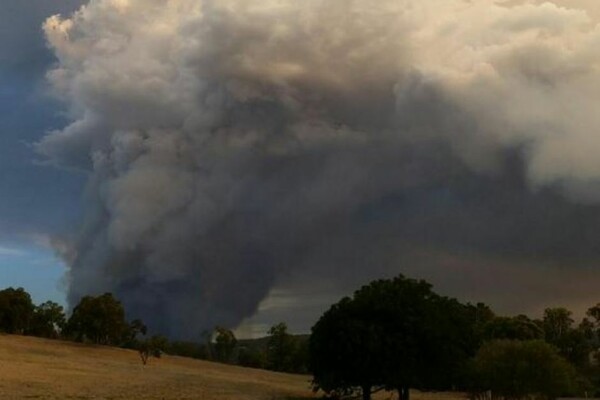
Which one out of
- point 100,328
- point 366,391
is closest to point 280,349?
point 100,328

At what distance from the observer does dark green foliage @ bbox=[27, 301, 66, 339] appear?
559ft

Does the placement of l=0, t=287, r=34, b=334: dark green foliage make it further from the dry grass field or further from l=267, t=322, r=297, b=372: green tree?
l=267, t=322, r=297, b=372: green tree

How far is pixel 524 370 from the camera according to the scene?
75.8m

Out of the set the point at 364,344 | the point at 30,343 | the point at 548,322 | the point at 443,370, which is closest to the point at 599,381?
the point at 548,322

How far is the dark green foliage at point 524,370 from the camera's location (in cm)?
7550

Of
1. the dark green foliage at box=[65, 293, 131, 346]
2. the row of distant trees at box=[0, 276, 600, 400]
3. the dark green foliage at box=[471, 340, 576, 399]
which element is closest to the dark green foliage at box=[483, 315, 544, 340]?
the row of distant trees at box=[0, 276, 600, 400]

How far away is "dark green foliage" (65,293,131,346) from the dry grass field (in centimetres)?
589

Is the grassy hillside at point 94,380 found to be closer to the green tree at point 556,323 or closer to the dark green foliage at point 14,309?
the dark green foliage at point 14,309

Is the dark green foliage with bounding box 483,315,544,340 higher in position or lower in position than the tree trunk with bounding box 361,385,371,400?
higher

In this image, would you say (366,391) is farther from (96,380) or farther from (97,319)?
(97,319)

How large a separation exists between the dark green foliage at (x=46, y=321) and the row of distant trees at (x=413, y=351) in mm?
95528

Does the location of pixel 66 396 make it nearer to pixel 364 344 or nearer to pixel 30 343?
pixel 364 344

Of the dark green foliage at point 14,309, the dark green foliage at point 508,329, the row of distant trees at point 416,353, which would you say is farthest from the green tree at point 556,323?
the dark green foliage at point 14,309

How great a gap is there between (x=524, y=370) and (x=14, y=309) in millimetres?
118270
